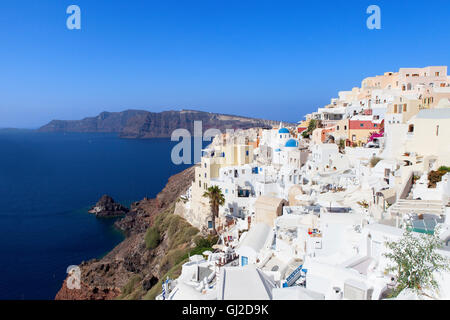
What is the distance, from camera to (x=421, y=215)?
12.2m

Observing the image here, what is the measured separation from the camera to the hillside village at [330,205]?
364 inches

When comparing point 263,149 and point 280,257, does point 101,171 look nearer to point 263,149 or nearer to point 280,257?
point 263,149

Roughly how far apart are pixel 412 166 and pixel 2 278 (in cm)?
3901

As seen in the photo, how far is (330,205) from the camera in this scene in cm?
1634

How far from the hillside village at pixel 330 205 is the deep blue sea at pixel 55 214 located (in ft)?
49.7

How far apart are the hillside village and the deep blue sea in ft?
49.7

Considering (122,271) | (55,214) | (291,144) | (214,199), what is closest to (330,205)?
(214,199)

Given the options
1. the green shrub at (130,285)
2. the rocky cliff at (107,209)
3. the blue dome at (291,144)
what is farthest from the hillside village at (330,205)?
the rocky cliff at (107,209)

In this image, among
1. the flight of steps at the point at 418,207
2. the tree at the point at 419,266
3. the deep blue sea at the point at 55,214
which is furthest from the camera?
the deep blue sea at the point at 55,214

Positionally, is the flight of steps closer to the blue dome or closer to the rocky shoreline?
the blue dome

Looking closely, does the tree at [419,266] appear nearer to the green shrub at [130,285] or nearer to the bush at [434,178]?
the bush at [434,178]

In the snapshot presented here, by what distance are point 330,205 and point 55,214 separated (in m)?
53.5

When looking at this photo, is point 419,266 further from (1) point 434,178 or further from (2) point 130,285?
(2) point 130,285
